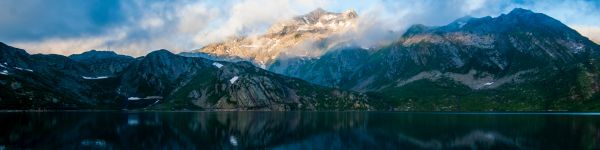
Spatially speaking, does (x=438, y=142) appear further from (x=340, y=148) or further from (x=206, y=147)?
(x=206, y=147)

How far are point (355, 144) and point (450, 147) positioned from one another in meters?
17.8

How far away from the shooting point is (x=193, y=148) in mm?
89500

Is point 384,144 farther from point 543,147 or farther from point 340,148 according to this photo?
point 543,147

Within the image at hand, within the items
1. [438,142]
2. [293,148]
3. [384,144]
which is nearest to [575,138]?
[438,142]

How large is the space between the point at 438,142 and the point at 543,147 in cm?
2050

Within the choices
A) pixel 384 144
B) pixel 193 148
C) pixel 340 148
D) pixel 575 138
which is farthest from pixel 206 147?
pixel 575 138

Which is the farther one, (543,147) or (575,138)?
(575,138)

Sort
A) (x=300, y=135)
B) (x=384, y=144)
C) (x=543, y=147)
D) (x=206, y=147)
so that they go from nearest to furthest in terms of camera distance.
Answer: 1. (x=543, y=147)
2. (x=206, y=147)
3. (x=384, y=144)
4. (x=300, y=135)

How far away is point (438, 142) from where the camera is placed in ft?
331

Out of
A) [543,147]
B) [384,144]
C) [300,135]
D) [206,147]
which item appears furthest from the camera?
[300,135]

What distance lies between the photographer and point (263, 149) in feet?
293

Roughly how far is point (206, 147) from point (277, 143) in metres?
15.7

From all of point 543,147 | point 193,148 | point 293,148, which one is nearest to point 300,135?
point 293,148

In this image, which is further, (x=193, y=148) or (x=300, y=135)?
(x=300, y=135)
